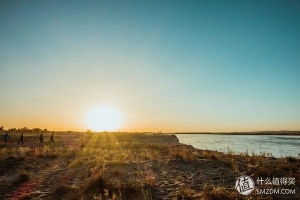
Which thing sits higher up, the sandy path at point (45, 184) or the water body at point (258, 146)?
the sandy path at point (45, 184)

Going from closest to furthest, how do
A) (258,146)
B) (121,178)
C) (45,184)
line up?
(45,184)
(121,178)
(258,146)

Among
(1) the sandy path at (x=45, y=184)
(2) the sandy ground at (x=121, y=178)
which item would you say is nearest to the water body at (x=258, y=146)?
(2) the sandy ground at (x=121, y=178)

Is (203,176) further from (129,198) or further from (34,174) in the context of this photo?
(34,174)

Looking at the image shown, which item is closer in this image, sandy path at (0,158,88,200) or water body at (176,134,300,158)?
sandy path at (0,158,88,200)

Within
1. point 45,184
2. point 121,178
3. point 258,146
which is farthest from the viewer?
point 258,146

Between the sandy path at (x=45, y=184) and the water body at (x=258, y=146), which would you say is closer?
the sandy path at (x=45, y=184)

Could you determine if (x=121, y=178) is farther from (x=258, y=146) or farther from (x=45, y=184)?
(x=258, y=146)

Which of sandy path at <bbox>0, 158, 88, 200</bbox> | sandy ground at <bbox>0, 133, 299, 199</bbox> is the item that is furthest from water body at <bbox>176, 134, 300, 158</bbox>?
sandy path at <bbox>0, 158, 88, 200</bbox>

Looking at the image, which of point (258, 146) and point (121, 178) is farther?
point (258, 146)

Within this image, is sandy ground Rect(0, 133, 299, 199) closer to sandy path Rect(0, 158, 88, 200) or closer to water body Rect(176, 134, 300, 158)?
sandy path Rect(0, 158, 88, 200)

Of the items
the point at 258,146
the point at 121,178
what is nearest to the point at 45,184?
the point at 121,178

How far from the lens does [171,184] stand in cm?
970

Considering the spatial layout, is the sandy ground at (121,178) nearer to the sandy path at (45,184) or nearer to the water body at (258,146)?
the sandy path at (45,184)

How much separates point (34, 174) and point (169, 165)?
7400mm
